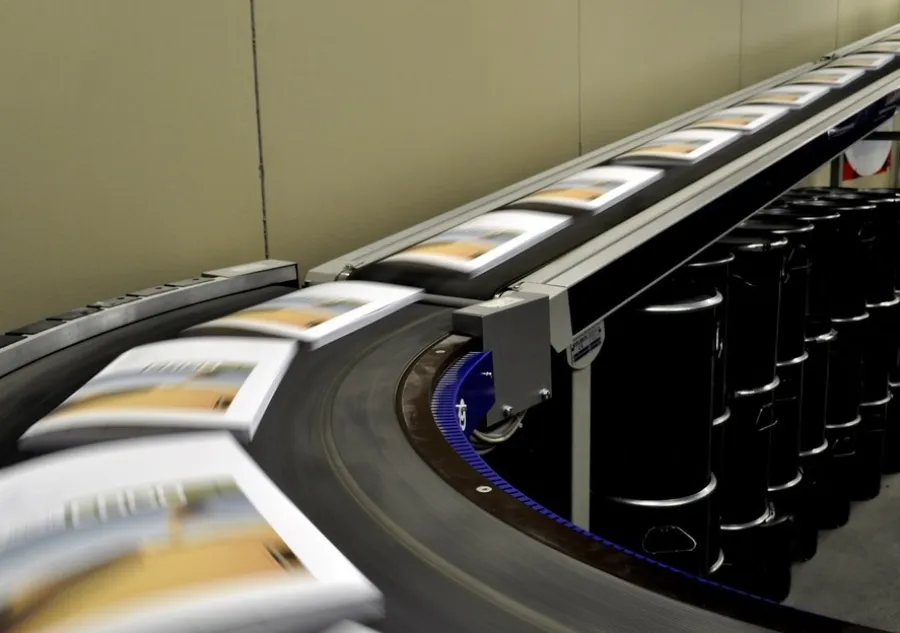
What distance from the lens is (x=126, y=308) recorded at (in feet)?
3.59

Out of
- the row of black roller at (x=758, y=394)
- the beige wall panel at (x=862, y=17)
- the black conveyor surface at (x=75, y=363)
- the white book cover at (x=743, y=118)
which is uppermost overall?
the beige wall panel at (x=862, y=17)

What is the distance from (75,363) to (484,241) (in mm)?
583

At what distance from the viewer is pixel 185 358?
2.93 ft

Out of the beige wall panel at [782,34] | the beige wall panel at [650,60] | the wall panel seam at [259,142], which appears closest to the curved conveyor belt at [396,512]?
the wall panel seam at [259,142]

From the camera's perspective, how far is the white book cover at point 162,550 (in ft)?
1.51

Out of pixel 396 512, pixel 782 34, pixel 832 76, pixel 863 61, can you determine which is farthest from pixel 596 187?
pixel 782 34

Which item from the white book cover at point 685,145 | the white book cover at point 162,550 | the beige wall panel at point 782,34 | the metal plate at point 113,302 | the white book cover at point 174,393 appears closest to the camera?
the white book cover at point 162,550

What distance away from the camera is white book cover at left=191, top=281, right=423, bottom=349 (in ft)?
3.16

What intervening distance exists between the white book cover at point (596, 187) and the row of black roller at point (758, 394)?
172 mm

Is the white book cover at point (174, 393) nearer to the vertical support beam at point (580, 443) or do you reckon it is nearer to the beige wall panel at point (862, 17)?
the vertical support beam at point (580, 443)

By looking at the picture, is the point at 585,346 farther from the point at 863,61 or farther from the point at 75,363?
the point at 863,61

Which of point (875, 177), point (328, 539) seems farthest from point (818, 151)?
point (875, 177)

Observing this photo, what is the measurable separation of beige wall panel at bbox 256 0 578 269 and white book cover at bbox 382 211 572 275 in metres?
0.27

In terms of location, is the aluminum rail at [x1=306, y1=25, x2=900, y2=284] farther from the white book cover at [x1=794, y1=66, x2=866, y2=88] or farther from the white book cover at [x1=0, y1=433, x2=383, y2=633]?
the white book cover at [x1=0, y1=433, x2=383, y2=633]
